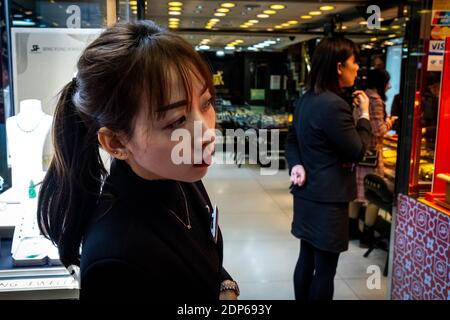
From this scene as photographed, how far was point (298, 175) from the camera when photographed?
1.92 metres

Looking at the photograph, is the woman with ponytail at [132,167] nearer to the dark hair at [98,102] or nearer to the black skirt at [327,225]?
the dark hair at [98,102]

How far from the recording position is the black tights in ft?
6.33

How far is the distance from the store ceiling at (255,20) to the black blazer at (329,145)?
1.13 m

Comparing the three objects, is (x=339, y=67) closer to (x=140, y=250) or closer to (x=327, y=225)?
(x=327, y=225)

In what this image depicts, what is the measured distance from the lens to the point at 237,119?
5.93 meters

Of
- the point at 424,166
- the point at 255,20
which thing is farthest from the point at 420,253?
the point at 255,20

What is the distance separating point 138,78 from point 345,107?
52.9 inches

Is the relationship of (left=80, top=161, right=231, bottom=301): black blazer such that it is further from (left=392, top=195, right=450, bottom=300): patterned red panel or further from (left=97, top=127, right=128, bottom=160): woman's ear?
(left=392, top=195, right=450, bottom=300): patterned red panel

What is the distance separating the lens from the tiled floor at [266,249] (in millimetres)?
2652

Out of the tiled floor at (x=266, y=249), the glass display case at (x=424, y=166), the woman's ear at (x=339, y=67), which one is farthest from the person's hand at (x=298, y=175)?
the tiled floor at (x=266, y=249)

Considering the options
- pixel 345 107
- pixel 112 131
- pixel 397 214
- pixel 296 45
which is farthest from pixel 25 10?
pixel 296 45

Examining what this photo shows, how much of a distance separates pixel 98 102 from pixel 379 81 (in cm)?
293

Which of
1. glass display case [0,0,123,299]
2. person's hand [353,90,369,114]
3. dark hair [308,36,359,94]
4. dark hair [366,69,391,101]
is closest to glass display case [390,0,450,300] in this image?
person's hand [353,90,369,114]
